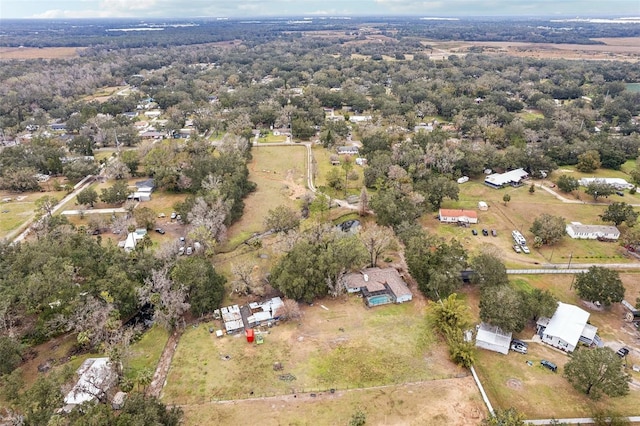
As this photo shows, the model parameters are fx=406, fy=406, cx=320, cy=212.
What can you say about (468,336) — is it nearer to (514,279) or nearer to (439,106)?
(514,279)

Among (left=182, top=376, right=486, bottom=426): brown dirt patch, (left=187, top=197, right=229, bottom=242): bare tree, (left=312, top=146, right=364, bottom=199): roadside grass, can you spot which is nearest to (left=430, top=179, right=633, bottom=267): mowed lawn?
(left=312, top=146, right=364, bottom=199): roadside grass

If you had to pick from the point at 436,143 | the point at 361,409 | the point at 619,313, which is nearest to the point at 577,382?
the point at 619,313

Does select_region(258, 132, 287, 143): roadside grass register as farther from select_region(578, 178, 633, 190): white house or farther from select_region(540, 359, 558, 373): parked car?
select_region(540, 359, 558, 373): parked car

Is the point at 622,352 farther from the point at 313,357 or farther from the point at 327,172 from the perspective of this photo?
the point at 327,172

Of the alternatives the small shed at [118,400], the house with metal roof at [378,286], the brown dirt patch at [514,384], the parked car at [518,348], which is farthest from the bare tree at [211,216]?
the brown dirt patch at [514,384]

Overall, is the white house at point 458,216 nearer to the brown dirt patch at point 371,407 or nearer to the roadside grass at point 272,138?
the brown dirt patch at point 371,407
